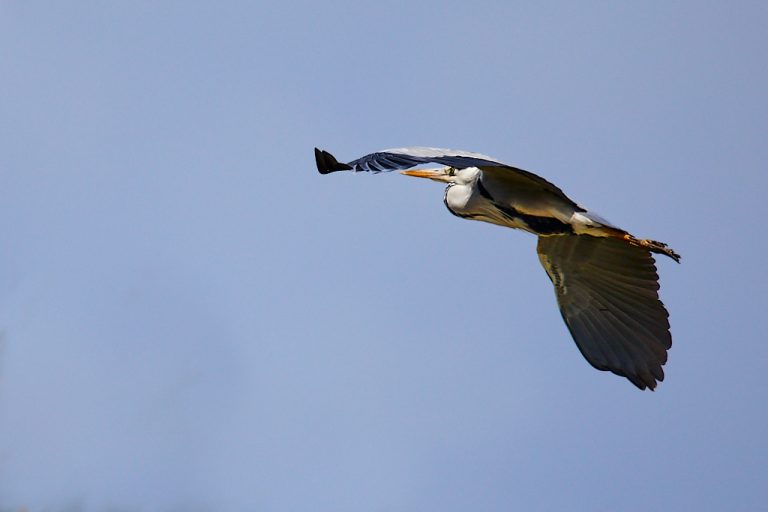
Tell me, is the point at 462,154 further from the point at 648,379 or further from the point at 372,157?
the point at 648,379

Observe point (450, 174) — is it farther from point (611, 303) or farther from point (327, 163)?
point (327, 163)

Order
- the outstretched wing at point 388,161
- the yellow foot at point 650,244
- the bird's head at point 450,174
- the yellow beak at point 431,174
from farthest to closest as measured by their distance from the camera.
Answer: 1. the yellow beak at point 431,174
2. the bird's head at point 450,174
3. the yellow foot at point 650,244
4. the outstretched wing at point 388,161

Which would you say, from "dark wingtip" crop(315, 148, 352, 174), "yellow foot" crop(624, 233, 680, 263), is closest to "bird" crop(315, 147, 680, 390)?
"yellow foot" crop(624, 233, 680, 263)

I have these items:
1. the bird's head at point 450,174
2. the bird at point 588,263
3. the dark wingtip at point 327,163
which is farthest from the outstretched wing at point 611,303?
the dark wingtip at point 327,163

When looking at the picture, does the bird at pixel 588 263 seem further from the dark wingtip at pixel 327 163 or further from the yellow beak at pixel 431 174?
the dark wingtip at pixel 327 163

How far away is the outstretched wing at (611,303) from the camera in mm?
10945

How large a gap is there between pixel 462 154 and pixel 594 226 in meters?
1.34

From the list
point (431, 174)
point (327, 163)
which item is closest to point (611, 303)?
point (431, 174)

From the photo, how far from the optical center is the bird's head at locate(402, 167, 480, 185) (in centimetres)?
1139

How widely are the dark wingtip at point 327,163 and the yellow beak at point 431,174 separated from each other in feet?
9.94

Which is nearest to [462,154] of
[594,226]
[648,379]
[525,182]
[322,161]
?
[525,182]

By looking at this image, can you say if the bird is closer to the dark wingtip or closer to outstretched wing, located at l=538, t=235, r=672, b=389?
outstretched wing, located at l=538, t=235, r=672, b=389

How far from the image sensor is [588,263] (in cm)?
1162

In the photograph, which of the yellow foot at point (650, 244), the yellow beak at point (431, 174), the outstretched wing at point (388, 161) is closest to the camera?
the outstretched wing at point (388, 161)
